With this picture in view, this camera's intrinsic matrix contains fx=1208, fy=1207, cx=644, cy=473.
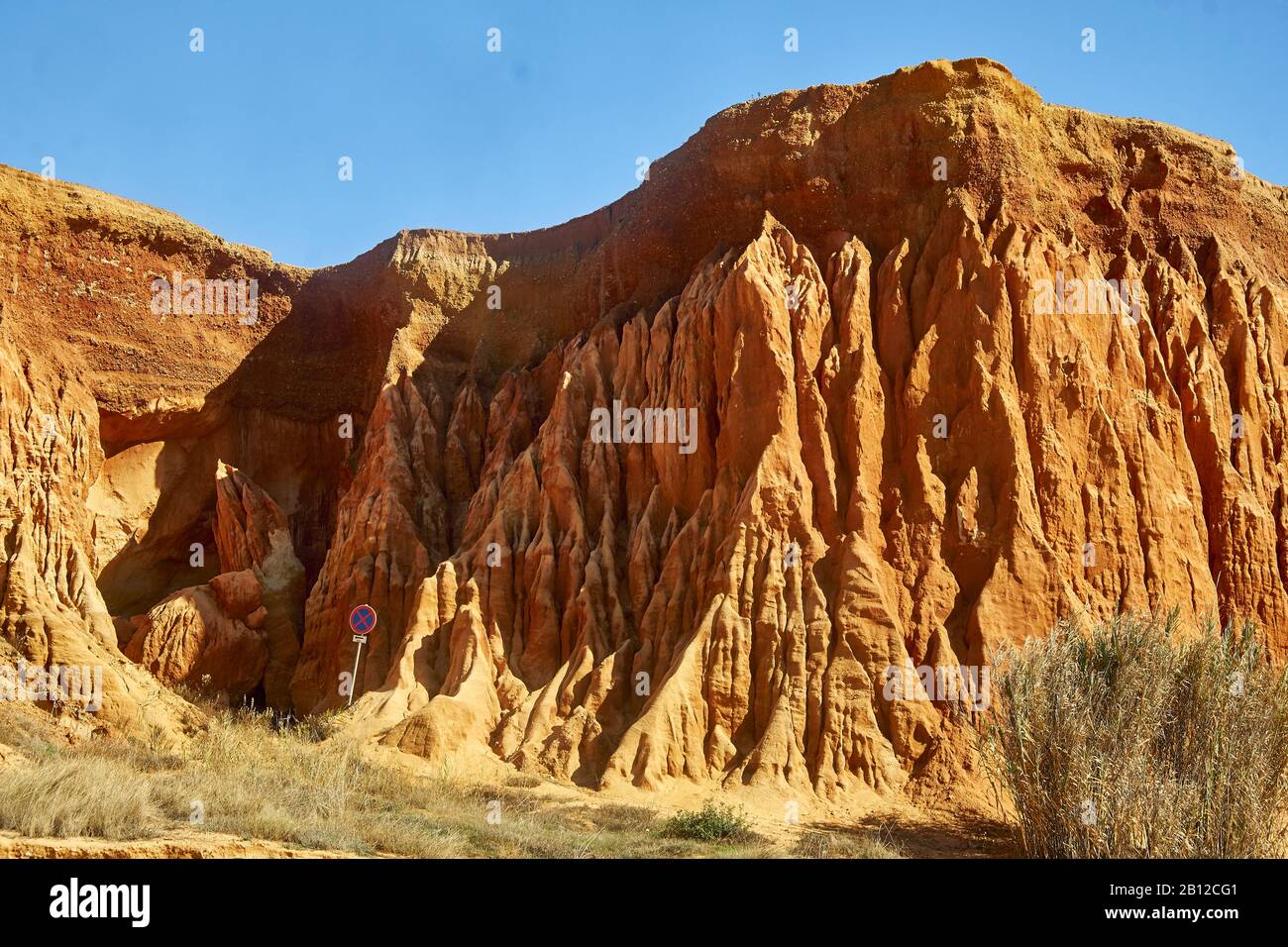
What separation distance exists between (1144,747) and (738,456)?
467 inches

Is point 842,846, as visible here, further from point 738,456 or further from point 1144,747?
point 738,456

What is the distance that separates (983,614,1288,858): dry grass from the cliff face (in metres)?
5.01

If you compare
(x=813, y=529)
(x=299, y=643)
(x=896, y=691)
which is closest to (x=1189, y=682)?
(x=896, y=691)

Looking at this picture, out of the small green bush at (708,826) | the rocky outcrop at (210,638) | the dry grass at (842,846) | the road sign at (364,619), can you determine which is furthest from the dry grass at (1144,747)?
the rocky outcrop at (210,638)

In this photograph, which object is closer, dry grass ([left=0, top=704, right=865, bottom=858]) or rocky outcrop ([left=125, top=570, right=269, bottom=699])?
dry grass ([left=0, top=704, right=865, bottom=858])

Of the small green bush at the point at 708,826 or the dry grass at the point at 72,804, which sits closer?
the dry grass at the point at 72,804

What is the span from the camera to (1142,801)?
50.4ft

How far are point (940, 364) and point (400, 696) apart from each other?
13.5 m

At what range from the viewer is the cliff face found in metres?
23.7

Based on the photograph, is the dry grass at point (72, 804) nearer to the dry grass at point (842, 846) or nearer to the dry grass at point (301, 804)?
the dry grass at point (301, 804)

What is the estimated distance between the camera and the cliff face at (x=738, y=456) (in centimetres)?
2373

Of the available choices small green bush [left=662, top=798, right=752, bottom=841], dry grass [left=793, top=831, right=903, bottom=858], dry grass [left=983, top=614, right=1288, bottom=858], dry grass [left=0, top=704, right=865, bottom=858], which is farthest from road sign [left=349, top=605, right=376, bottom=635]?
dry grass [left=983, top=614, right=1288, bottom=858]

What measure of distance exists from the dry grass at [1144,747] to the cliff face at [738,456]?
5.01 meters

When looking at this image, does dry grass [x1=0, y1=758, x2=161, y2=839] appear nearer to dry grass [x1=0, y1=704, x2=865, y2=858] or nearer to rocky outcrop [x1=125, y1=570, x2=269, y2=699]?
dry grass [x1=0, y1=704, x2=865, y2=858]
